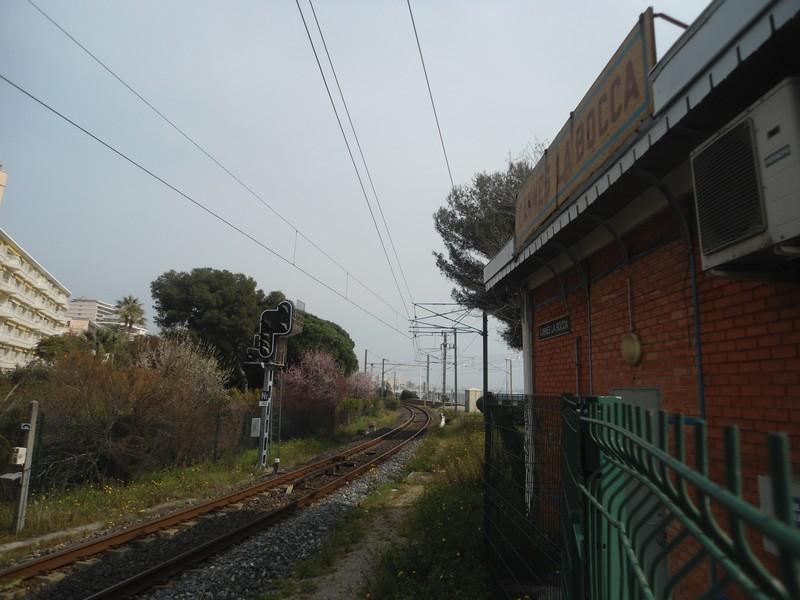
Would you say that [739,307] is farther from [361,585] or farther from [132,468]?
[132,468]

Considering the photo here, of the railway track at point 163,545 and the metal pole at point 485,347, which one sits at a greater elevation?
the metal pole at point 485,347

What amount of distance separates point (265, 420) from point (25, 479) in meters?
7.48

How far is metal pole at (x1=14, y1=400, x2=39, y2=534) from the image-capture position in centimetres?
827

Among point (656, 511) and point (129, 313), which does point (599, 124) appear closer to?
point (656, 511)

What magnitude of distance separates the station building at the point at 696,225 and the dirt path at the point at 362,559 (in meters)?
3.79

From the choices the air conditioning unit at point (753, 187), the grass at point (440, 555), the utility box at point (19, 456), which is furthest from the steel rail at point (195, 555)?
the air conditioning unit at point (753, 187)

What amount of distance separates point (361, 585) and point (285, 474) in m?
8.56

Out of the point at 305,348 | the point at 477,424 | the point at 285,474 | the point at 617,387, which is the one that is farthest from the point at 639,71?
the point at 305,348

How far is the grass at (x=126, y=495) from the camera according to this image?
8.67 metres

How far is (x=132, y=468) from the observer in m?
12.3

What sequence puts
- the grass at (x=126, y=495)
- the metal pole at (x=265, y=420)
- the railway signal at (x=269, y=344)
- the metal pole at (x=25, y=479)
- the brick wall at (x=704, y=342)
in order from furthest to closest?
1. the railway signal at (x=269, y=344)
2. the metal pole at (x=265, y=420)
3. the grass at (x=126, y=495)
4. the metal pole at (x=25, y=479)
5. the brick wall at (x=704, y=342)

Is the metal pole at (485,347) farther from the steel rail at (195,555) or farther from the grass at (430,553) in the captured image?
the grass at (430,553)

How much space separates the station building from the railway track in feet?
19.9

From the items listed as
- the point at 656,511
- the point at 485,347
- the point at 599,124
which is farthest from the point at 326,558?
the point at 485,347
